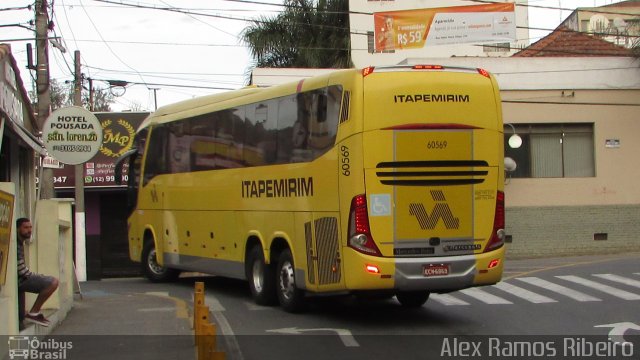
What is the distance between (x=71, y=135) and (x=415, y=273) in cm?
566

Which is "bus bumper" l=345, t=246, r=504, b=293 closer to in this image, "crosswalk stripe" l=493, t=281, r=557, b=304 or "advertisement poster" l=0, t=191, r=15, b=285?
"crosswalk stripe" l=493, t=281, r=557, b=304

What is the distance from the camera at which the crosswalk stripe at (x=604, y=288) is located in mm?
14391

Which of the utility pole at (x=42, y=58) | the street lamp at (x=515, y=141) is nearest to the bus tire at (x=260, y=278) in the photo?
the utility pole at (x=42, y=58)

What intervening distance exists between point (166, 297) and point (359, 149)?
6323 mm

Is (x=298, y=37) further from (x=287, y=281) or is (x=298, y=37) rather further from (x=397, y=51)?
(x=287, y=281)

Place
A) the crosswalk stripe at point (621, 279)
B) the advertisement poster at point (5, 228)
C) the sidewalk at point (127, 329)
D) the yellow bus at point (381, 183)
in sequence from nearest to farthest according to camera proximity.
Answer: the advertisement poster at point (5, 228) < the sidewalk at point (127, 329) < the yellow bus at point (381, 183) < the crosswalk stripe at point (621, 279)

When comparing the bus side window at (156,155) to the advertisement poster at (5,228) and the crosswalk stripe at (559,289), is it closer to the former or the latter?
the crosswalk stripe at (559,289)

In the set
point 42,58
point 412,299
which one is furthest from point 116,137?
point 412,299

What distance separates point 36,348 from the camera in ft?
29.2

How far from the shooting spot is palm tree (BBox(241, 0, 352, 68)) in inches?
1467

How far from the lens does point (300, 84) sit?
41.0 ft

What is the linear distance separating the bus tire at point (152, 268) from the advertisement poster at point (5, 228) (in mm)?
11055

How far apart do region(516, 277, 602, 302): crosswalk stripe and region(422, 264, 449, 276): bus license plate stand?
13.9 feet

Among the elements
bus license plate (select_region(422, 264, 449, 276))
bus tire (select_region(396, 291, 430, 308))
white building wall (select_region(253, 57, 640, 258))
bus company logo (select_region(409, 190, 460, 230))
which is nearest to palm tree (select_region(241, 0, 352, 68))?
white building wall (select_region(253, 57, 640, 258))
